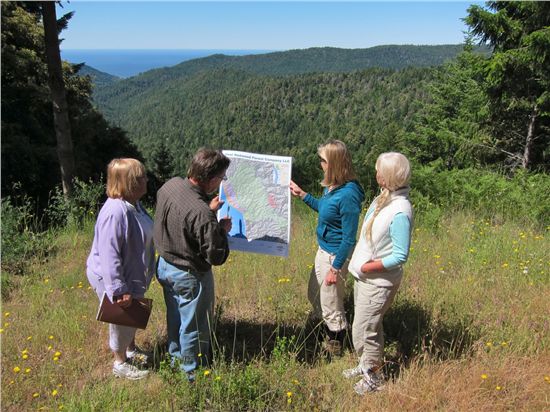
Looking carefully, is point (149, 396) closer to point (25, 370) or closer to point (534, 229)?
point (25, 370)

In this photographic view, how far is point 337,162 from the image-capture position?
313 centimetres

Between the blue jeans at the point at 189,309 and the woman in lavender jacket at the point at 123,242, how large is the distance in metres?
0.20

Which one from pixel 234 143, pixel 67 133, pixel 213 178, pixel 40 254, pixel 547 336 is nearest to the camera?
pixel 213 178

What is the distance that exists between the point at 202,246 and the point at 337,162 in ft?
3.83

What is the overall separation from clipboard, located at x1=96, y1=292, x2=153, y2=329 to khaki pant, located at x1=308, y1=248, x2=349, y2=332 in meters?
1.34

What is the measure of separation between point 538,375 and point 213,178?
2699 mm

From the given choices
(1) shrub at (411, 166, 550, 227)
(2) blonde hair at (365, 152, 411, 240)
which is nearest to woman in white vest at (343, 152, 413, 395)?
(2) blonde hair at (365, 152, 411, 240)

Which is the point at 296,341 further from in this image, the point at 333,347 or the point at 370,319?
the point at 370,319

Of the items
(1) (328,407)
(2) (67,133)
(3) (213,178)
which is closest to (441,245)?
(1) (328,407)

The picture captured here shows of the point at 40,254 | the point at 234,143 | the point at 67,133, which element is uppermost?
the point at 67,133

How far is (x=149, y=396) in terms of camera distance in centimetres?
295

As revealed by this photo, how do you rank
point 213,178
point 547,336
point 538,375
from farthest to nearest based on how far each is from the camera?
point 547,336, point 538,375, point 213,178

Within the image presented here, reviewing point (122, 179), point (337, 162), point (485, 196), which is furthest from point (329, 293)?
point (485, 196)

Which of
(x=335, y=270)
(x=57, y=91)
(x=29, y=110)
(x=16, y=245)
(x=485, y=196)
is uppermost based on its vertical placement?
(x=57, y=91)
